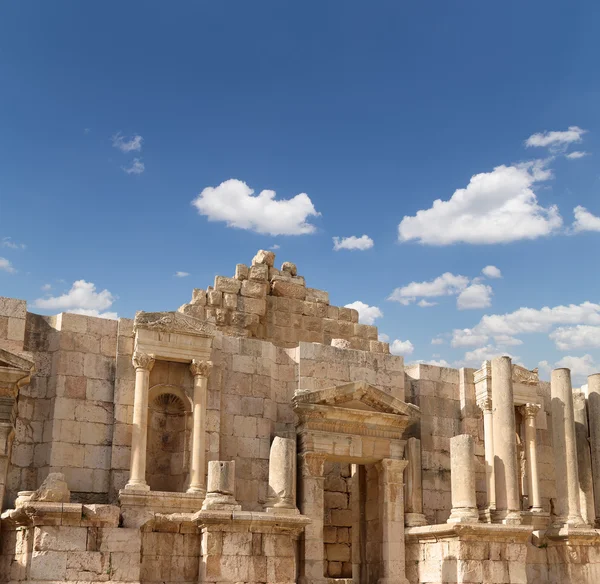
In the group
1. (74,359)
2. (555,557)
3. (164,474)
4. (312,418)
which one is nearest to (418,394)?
(312,418)

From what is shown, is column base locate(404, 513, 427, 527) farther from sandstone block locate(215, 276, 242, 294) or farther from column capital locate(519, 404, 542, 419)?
sandstone block locate(215, 276, 242, 294)

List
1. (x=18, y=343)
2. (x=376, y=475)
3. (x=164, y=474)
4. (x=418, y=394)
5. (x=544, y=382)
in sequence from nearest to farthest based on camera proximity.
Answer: (x=18, y=343), (x=164, y=474), (x=376, y=475), (x=418, y=394), (x=544, y=382)

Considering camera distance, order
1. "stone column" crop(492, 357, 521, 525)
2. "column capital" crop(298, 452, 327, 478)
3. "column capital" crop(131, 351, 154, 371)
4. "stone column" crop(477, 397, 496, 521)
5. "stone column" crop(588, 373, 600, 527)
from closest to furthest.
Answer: "column capital" crop(131, 351, 154, 371), "column capital" crop(298, 452, 327, 478), "stone column" crop(492, 357, 521, 525), "stone column" crop(477, 397, 496, 521), "stone column" crop(588, 373, 600, 527)

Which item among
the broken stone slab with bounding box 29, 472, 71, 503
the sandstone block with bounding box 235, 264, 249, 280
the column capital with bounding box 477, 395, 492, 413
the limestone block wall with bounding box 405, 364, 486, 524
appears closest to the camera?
the broken stone slab with bounding box 29, 472, 71, 503

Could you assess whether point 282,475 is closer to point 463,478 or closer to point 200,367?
point 200,367

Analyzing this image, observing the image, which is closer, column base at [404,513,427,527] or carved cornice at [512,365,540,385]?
column base at [404,513,427,527]

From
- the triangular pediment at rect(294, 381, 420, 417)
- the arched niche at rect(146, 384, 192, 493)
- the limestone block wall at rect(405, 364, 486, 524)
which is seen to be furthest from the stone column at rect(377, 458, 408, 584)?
the arched niche at rect(146, 384, 192, 493)

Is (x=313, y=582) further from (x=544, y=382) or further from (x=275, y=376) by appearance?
(x=544, y=382)

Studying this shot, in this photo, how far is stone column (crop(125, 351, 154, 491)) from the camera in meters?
16.9

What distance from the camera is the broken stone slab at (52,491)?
48.2 feet

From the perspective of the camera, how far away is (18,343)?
56.0ft

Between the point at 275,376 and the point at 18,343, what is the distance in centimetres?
542

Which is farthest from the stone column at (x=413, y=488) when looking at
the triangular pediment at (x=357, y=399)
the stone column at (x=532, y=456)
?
the stone column at (x=532, y=456)

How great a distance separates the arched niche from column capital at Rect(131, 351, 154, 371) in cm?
67
